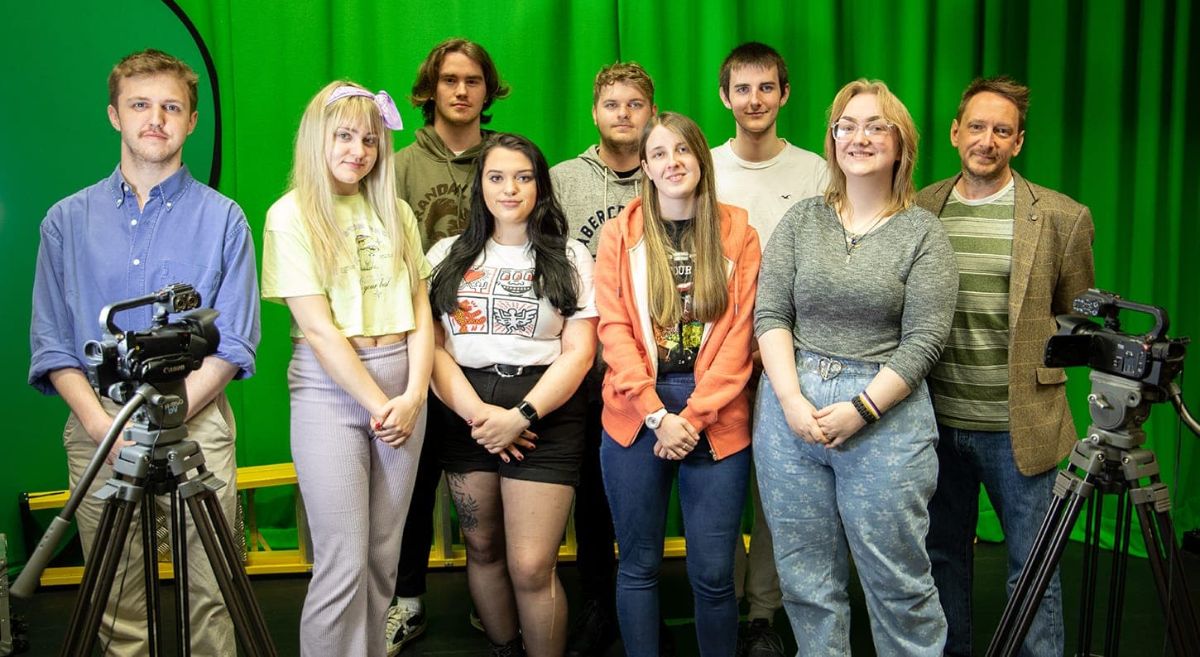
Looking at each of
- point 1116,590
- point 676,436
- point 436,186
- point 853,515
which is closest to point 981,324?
point 853,515

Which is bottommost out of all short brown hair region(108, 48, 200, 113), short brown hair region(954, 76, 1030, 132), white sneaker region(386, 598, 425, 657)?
white sneaker region(386, 598, 425, 657)

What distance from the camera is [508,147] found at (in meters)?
2.70

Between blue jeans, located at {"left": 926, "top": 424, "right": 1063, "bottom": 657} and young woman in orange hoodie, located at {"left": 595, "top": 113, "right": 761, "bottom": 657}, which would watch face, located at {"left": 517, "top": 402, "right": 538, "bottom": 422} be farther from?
blue jeans, located at {"left": 926, "top": 424, "right": 1063, "bottom": 657}

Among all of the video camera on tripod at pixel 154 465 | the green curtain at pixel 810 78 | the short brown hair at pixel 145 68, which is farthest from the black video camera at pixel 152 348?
the green curtain at pixel 810 78

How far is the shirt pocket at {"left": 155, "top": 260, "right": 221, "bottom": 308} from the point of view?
242cm

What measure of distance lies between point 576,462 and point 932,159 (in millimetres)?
2316

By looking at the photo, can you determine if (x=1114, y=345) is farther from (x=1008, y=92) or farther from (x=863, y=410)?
(x=1008, y=92)

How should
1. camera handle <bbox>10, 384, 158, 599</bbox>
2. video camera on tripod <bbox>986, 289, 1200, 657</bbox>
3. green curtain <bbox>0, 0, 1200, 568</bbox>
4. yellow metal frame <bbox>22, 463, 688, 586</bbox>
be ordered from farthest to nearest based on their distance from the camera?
green curtain <bbox>0, 0, 1200, 568</bbox>
yellow metal frame <bbox>22, 463, 688, 586</bbox>
video camera on tripod <bbox>986, 289, 1200, 657</bbox>
camera handle <bbox>10, 384, 158, 599</bbox>

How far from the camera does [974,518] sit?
2734 mm

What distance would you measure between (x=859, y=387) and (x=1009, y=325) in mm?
494

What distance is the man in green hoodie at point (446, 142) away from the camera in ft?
10.3

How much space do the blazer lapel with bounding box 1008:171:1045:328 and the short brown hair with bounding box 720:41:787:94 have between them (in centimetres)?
85

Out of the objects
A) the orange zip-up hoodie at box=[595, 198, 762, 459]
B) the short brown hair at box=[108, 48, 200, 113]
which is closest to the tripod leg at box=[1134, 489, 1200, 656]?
the orange zip-up hoodie at box=[595, 198, 762, 459]

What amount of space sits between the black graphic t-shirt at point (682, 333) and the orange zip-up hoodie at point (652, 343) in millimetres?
20
